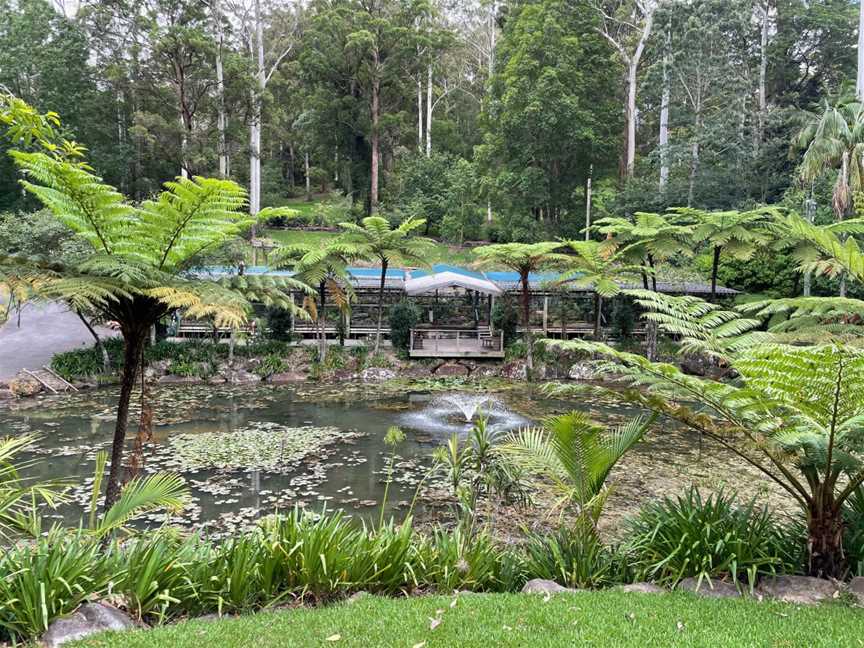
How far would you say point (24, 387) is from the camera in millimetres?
10852

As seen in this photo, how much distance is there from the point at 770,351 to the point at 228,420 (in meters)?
8.32

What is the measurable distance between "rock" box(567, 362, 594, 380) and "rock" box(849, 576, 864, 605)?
33.0 feet

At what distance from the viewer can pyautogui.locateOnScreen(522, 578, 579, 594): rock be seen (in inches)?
129

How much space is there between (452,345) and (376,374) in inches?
85.8

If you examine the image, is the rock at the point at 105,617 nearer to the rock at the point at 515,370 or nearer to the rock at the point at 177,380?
the rock at the point at 177,380

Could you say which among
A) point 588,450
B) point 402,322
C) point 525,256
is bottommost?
point 402,322

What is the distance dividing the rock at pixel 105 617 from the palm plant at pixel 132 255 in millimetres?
1400

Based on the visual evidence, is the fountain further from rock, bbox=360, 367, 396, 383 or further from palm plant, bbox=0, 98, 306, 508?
palm plant, bbox=0, 98, 306, 508

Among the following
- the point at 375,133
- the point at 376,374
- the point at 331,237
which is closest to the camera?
the point at 376,374

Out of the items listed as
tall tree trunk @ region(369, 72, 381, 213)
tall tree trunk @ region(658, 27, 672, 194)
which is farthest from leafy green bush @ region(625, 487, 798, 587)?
tall tree trunk @ region(369, 72, 381, 213)

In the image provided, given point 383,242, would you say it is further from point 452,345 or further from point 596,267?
point 596,267

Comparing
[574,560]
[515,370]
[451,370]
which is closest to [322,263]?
[451,370]

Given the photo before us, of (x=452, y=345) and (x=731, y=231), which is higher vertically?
(x=731, y=231)

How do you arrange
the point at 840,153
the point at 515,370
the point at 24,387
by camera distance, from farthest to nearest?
the point at 515,370, the point at 840,153, the point at 24,387
